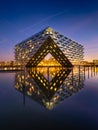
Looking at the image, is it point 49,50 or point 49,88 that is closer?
point 49,88

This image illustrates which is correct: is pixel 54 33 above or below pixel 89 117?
above

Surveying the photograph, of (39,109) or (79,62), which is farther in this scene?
(79,62)

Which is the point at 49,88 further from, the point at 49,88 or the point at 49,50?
the point at 49,50

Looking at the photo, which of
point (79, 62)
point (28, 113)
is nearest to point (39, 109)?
point (28, 113)

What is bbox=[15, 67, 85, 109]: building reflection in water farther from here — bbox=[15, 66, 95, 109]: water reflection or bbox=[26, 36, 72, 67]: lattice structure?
bbox=[26, 36, 72, 67]: lattice structure

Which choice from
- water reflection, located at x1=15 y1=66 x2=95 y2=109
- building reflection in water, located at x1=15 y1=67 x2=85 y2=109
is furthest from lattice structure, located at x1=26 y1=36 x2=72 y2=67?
building reflection in water, located at x1=15 y1=67 x2=85 y2=109

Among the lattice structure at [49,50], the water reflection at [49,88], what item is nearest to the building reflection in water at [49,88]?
the water reflection at [49,88]

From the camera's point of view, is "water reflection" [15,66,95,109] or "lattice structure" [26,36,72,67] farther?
"lattice structure" [26,36,72,67]

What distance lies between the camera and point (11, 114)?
961 cm

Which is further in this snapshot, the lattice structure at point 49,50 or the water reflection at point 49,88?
the lattice structure at point 49,50

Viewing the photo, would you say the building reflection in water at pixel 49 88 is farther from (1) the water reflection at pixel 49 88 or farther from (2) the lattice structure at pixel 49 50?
(2) the lattice structure at pixel 49 50

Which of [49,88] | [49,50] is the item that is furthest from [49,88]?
[49,50]

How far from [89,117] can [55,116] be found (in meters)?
1.53

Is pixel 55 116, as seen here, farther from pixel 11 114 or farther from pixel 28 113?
pixel 11 114
